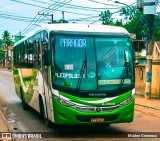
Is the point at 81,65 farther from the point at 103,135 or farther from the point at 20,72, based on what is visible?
the point at 20,72

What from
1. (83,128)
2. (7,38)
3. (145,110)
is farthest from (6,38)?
(83,128)

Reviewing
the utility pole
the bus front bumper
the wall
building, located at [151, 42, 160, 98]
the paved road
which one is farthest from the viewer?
the wall

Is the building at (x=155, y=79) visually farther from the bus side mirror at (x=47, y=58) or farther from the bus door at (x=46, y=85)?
the bus side mirror at (x=47, y=58)

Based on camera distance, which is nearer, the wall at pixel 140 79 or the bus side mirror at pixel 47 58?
the bus side mirror at pixel 47 58

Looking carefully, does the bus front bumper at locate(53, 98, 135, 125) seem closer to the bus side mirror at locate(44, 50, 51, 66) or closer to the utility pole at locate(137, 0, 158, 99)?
the bus side mirror at locate(44, 50, 51, 66)

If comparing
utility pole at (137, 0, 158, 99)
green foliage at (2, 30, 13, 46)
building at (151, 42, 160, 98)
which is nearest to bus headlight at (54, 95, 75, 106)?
utility pole at (137, 0, 158, 99)

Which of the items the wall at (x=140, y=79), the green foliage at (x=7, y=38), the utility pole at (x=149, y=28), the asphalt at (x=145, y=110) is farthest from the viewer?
the green foliage at (x=7, y=38)

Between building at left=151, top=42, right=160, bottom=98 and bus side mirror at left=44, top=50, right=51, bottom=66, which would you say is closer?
bus side mirror at left=44, top=50, right=51, bottom=66

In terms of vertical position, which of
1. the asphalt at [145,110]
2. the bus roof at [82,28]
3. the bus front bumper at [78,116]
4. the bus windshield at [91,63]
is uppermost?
the bus roof at [82,28]

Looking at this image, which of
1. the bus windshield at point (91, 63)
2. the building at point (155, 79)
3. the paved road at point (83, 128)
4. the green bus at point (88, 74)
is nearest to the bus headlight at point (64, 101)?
the green bus at point (88, 74)

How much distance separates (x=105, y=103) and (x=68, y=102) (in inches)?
38.9

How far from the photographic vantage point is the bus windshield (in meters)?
10.5

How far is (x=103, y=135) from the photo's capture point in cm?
1091

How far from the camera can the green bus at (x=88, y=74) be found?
10.3 metres
